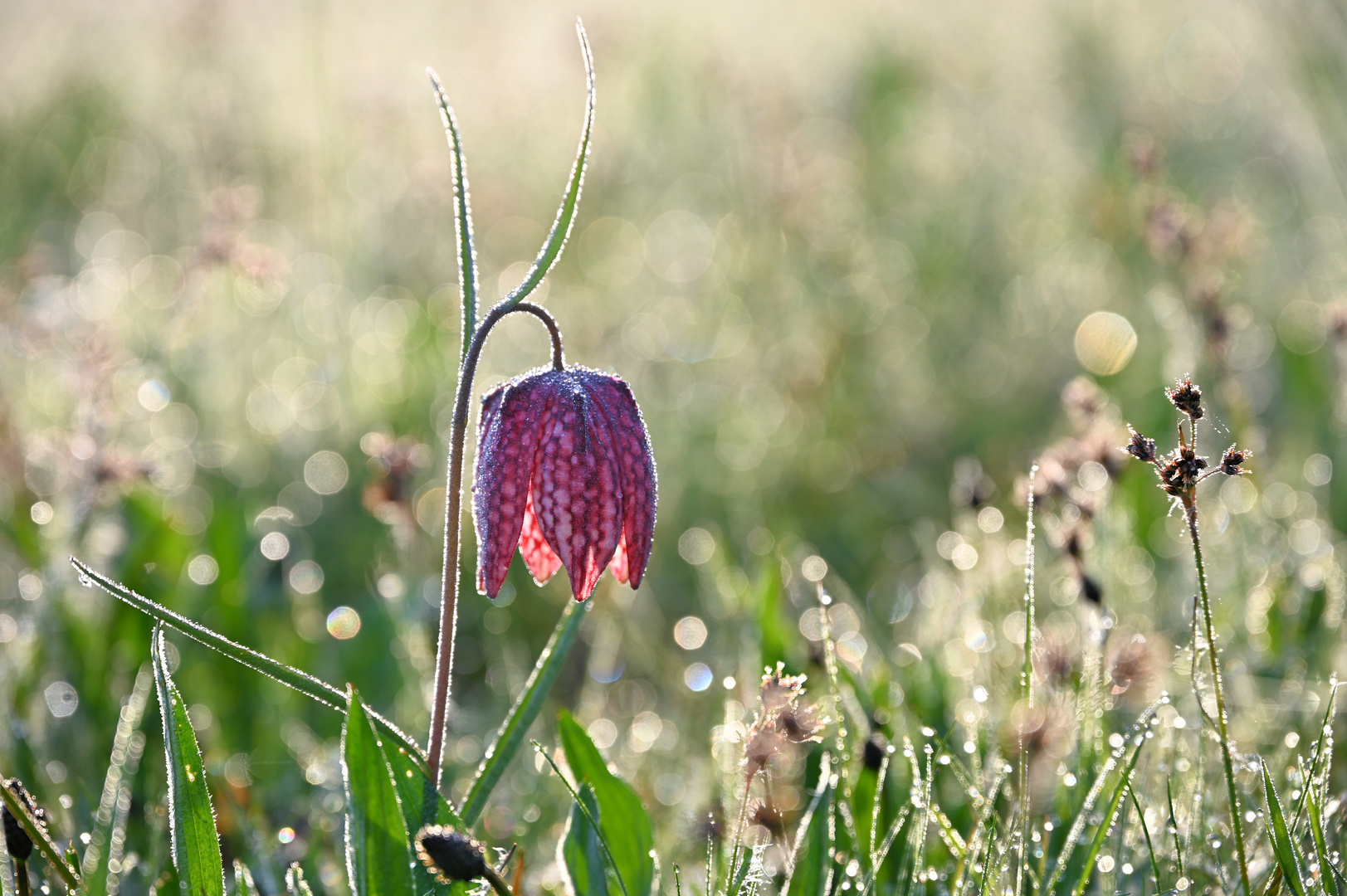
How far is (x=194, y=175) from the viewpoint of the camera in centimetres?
438

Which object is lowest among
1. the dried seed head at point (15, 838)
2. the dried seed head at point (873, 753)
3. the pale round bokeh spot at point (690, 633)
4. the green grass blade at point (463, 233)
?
the pale round bokeh spot at point (690, 633)

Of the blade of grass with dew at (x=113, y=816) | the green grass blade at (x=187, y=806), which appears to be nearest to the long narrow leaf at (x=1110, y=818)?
the green grass blade at (x=187, y=806)

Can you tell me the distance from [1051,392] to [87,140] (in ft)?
12.3

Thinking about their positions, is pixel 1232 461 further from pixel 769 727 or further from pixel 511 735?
pixel 511 735

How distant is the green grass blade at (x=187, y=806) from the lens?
3.35 feet

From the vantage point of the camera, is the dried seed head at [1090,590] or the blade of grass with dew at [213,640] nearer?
the blade of grass with dew at [213,640]

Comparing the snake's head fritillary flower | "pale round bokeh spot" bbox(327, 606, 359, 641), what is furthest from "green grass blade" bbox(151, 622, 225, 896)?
"pale round bokeh spot" bbox(327, 606, 359, 641)

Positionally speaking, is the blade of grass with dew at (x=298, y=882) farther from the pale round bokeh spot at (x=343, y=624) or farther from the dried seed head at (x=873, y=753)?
the pale round bokeh spot at (x=343, y=624)

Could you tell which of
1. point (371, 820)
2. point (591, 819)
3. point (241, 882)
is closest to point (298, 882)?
point (241, 882)

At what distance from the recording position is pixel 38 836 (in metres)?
1.06

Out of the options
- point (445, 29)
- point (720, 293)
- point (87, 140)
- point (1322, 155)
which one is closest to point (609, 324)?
point (720, 293)

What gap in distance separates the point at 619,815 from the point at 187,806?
0.41 meters

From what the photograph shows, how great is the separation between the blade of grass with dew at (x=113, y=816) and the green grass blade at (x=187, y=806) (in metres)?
0.07

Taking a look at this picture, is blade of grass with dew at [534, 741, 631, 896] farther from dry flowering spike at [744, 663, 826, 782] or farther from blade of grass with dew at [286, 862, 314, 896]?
blade of grass with dew at [286, 862, 314, 896]
